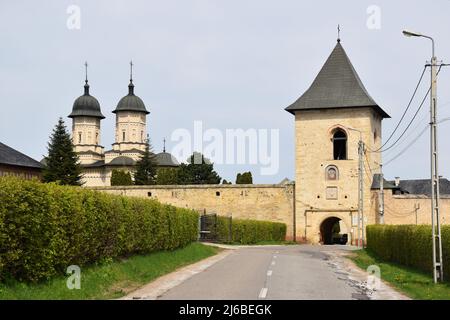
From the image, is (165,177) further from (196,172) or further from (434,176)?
(434,176)

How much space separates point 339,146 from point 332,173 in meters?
3.96

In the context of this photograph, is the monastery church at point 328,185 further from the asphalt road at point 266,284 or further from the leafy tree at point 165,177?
the asphalt road at point 266,284

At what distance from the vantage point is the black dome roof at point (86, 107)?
355 ft

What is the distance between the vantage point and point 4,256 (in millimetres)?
12789

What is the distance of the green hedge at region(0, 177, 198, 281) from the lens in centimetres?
1314

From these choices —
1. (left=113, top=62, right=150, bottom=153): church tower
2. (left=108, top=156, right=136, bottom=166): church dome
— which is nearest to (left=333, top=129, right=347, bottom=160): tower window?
(left=108, top=156, right=136, bottom=166): church dome

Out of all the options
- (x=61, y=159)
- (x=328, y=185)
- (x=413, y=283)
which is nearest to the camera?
(x=413, y=283)

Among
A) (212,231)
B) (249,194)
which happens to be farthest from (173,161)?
(212,231)

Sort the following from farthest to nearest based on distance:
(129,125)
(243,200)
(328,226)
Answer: (129,125)
(328,226)
(243,200)

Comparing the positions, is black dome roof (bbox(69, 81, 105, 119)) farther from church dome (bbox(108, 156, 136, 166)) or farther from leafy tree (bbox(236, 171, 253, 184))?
leafy tree (bbox(236, 171, 253, 184))

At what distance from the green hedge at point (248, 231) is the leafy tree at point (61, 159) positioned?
20041 millimetres

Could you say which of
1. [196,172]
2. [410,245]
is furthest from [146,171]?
[410,245]

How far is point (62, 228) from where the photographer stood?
1555 centimetres

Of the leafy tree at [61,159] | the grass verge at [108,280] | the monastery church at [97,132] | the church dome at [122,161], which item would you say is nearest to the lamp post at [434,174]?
the grass verge at [108,280]
